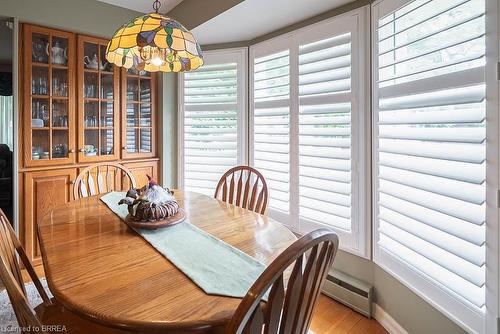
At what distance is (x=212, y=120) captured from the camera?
320 cm

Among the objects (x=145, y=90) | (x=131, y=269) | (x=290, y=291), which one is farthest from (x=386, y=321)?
(x=145, y=90)

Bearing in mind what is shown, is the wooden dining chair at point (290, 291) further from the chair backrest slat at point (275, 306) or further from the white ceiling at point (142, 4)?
the white ceiling at point (142, 4)

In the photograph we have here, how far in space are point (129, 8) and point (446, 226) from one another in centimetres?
323

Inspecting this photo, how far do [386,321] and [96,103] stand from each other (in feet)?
9.91

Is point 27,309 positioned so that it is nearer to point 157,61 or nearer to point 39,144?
point 157,61

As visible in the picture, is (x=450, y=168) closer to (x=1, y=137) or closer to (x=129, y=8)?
(x=129, y=8)

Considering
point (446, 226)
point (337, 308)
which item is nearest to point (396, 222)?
point (446, 226)

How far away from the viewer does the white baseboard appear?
1803 mm

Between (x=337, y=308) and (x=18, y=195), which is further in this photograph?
(x=18, y=195)

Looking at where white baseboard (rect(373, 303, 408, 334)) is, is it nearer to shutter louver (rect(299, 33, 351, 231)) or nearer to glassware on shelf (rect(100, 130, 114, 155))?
shutter louver (rect(299, 33, 351, 231))

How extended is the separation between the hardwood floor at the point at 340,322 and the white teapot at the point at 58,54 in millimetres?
2978

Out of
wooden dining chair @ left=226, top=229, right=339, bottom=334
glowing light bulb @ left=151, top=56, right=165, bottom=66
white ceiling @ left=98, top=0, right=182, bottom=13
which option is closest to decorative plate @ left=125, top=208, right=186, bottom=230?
wooden dining chair @ left=226, top=229, right=339, bottom=334

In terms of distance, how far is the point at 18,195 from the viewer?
8.25ft

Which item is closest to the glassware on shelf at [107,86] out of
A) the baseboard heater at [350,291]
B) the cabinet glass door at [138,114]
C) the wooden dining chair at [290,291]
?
A: the cabinet glass door at [138,114]
